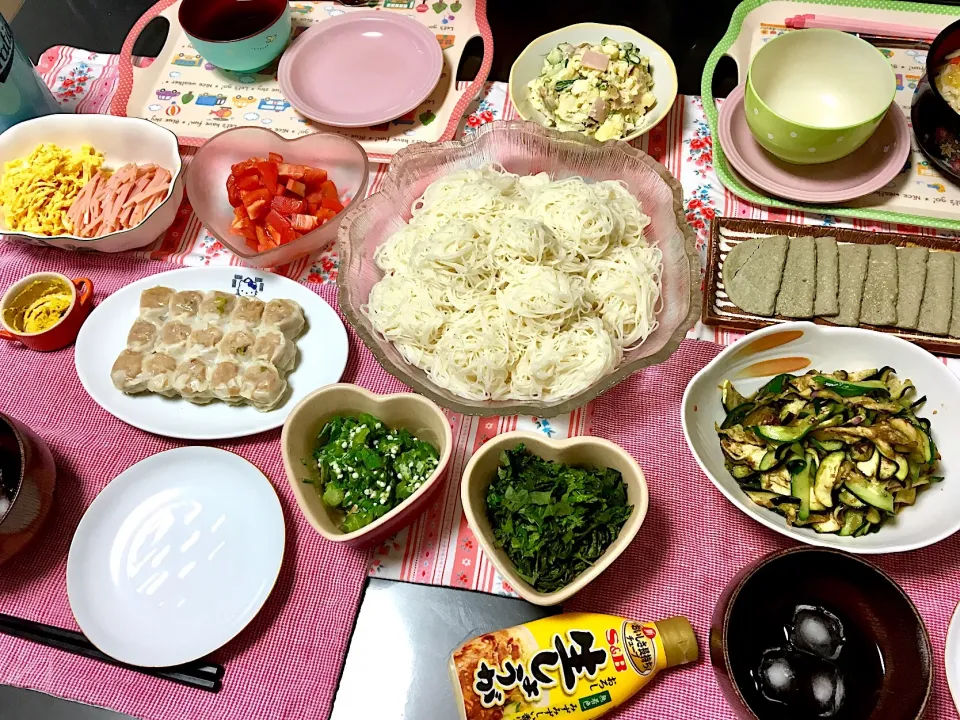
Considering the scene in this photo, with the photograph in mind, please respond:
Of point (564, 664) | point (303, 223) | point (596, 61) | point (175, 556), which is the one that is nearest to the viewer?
point (564, 664)

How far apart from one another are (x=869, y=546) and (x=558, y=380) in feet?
2.46

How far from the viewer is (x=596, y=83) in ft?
6.54

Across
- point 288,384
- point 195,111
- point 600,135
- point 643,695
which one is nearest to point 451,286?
point 288,384

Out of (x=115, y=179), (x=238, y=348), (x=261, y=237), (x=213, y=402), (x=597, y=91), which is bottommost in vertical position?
(x=213, y=402)

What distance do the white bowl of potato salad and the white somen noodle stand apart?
37cm

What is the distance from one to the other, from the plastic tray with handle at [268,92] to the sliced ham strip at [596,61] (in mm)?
378

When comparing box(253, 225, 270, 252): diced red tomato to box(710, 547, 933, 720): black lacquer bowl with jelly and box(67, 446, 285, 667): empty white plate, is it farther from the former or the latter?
box(710, 547, 933, 720): black lacquer bowl with jelly

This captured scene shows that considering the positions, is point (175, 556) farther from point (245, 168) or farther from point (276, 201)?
point (245, 168)

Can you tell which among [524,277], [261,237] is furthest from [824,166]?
[261,237]

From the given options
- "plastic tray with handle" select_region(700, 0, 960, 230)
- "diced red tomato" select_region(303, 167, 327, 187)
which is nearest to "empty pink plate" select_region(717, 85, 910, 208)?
"plastic tray with handle" select_region(700, 0, 960, 230)

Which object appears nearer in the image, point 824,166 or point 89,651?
point 89,651

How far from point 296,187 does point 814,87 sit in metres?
1.68

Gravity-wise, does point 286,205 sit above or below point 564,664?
above

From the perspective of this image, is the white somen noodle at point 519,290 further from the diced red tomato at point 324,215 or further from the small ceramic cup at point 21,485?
the small ceramic cup at point 21,485
